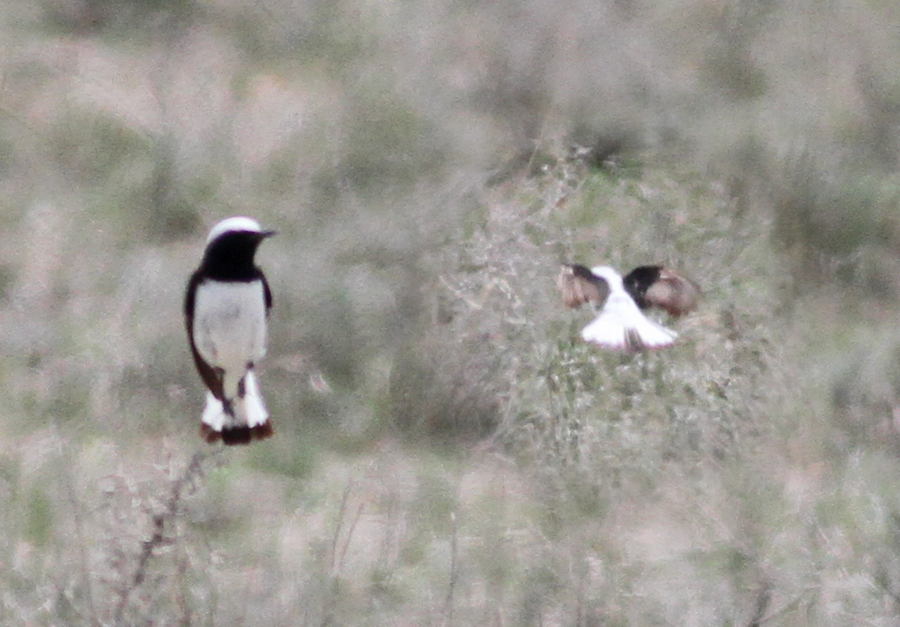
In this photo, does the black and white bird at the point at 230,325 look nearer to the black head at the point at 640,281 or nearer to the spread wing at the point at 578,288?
the spread wing at the point at 578,288

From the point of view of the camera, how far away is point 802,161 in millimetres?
6430

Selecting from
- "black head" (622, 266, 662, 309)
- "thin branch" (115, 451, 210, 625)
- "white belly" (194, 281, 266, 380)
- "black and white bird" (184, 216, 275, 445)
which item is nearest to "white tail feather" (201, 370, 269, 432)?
"black and white bird" (184, 216, 275, 445)

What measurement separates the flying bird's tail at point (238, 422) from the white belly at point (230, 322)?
0.60 feet

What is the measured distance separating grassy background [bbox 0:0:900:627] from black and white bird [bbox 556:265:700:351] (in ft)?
0.36

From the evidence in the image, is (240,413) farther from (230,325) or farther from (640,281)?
(640,281)

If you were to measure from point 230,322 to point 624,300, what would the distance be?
61.8 inches

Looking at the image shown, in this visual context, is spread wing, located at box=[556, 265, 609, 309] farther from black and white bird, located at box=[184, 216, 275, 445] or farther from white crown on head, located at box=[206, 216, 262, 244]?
white crown on head, located at box=[206, 216, 262, 244]

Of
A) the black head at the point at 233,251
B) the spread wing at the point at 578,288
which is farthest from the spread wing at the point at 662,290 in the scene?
the black head at the point at 233,251

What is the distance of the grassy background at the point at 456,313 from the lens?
13.9ft

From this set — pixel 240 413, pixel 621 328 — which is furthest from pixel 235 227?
pixel 621 328

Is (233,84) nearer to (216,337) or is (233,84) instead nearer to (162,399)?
(162,399)

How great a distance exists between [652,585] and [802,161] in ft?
8.81

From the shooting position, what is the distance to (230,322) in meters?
4.46

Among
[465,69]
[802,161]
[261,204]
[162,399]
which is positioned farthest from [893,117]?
[162,399]
